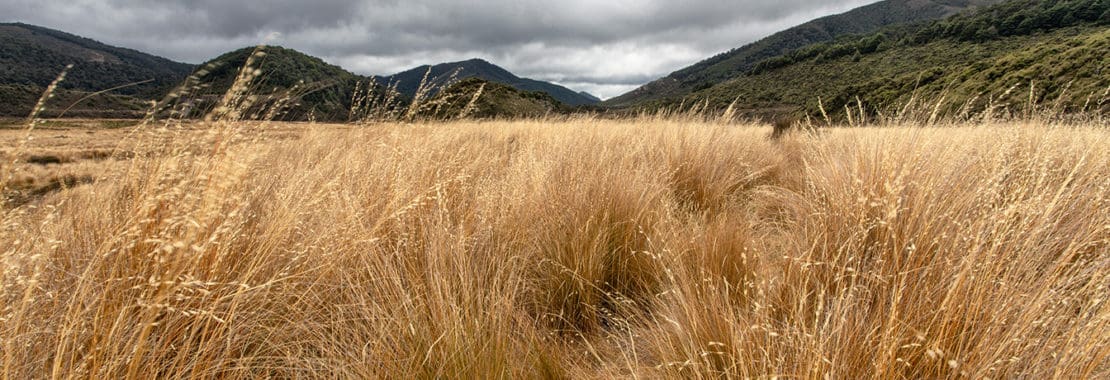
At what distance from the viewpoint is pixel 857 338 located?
38.6 inches

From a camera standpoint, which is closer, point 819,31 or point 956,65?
point 956,65

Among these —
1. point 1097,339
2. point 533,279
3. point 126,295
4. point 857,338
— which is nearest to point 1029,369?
point 1097,339

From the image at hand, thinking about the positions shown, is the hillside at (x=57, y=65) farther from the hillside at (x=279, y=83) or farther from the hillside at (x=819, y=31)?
the hillside at (x=819, y=31)

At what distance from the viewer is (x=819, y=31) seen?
382 ft

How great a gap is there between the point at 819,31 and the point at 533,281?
14368 centimetres

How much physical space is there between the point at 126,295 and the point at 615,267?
1681mm

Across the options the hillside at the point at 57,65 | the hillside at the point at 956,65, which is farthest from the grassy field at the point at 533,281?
the hillside at the point at 57,65

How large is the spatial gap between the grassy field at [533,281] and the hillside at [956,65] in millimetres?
17197

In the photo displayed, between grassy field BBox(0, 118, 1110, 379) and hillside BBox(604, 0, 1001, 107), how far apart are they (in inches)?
4017

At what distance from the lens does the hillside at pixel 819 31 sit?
105 meters

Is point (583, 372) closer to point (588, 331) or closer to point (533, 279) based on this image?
A: point (588, 331)

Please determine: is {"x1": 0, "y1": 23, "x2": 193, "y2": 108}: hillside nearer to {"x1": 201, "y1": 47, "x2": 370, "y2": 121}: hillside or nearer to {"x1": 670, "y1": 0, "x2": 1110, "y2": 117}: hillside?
{"x1": 201, "y1": 47, "x2": 370, "y2": 121}: hillside

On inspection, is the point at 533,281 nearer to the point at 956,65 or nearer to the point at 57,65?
the point at 956,65

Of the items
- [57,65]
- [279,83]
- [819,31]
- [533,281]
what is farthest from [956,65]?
[57,65]
